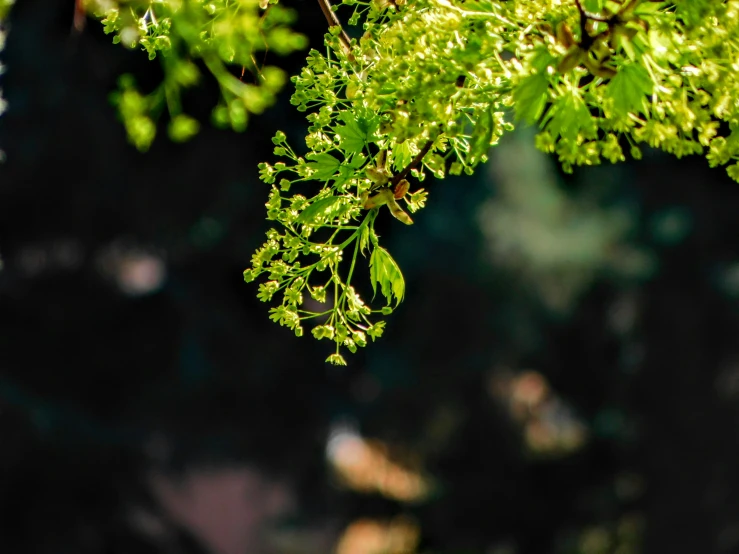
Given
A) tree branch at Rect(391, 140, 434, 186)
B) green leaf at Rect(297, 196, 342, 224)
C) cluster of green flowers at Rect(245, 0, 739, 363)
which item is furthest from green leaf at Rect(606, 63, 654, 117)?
green leaf at Rect(297, 196, 342, 224)

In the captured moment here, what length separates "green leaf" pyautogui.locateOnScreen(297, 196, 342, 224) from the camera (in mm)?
935

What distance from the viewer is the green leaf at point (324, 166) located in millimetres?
948

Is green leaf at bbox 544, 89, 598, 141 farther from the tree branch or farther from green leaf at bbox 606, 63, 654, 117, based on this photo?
the tree branch

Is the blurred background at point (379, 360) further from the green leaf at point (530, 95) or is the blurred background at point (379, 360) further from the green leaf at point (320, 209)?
the green leaf at point (530, 95)

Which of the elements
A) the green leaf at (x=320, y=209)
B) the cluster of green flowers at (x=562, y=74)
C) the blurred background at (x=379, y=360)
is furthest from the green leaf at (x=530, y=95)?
the blurred background at (x=379, y=360)

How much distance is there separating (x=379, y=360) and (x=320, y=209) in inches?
214

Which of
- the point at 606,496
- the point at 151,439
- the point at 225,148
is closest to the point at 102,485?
the point at 151,439

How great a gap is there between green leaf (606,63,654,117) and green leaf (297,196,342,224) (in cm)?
29

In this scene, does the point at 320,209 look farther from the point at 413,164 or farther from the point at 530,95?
the point at 530,95

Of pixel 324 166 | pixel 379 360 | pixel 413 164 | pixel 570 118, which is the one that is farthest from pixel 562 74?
pixel 379 360

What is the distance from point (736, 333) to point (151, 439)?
3.80 m

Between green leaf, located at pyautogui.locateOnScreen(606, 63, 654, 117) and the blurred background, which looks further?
the blurred background

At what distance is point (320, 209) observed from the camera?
3.07ft

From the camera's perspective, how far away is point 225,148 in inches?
243
